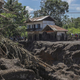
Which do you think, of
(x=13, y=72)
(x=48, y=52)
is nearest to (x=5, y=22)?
(x=48, y=52)

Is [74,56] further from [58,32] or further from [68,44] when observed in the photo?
[58,32]

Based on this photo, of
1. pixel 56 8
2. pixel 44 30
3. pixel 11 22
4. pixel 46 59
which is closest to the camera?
pixel 11 22

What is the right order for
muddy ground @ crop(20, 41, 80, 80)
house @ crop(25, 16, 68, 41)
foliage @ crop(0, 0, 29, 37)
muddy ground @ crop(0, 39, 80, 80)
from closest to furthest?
muddy ground @ crop(0, 39, 80, 80), foliage @ crop(0, 0, 29, 37), muddy ground @ crop(20, 41, 80, 80), house @ crop(25, 16, 68, 41)

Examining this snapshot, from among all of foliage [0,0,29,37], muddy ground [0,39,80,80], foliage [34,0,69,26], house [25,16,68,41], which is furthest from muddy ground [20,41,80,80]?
foliage [34,0,69,26]

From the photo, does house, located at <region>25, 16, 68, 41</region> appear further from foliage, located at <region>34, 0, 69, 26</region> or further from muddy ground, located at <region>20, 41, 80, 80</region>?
foliage, located at <region>34, 0, 69, 26</region>

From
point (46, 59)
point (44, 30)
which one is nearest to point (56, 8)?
point (44, 30)

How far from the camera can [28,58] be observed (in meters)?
10.4

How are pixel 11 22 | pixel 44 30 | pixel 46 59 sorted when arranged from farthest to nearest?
1. pixel 44 30
2. pixel 46 59
3. pixel 11 22

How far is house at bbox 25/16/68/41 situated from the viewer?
26.3 m

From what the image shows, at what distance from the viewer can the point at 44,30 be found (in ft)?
90.7

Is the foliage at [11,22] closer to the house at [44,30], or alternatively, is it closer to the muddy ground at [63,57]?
the house at [44,30]

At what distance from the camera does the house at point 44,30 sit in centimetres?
2628

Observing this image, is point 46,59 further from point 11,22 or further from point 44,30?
point 11,22

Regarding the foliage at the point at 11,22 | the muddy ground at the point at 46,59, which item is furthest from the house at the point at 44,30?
the foliage at the point at 11,22
